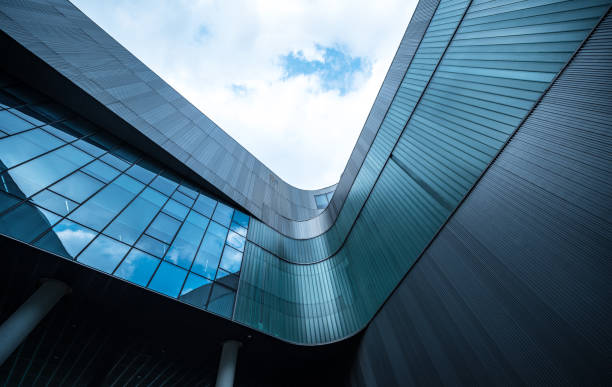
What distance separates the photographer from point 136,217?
38.8ft

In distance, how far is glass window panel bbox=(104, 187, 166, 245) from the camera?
1055 centimetres

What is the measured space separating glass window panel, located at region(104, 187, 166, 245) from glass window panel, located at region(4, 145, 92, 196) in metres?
2.83

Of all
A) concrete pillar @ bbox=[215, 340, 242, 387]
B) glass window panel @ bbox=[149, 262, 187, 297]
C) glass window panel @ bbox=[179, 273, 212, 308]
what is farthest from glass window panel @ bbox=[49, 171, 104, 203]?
concrete pillar @ bbox=[215, 340, 242, 387]

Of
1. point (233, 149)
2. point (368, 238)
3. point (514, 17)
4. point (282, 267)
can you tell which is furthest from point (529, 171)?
point (233, 149)

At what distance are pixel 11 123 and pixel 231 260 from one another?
38.4 feet

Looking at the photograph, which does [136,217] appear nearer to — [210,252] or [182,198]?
[182,198]

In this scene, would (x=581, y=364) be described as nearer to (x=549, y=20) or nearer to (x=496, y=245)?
(x=496, y=245)

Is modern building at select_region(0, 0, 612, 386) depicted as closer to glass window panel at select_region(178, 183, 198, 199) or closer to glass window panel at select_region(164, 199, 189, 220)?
glass window panel at select_region(164, 199, 189, 220)

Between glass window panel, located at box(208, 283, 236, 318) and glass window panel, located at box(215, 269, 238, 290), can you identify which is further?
glass window panel, located at box(215, 269, 238, 290)

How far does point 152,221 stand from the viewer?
12.4 m

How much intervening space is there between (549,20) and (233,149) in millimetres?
22504

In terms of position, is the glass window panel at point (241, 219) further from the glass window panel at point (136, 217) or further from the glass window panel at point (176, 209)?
the glass window panel at point (136, 217)

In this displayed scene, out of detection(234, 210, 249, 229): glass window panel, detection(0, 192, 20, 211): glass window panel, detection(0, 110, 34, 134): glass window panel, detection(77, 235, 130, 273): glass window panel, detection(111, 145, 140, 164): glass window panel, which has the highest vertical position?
detection(111, 145, 140, 164): glass window panel

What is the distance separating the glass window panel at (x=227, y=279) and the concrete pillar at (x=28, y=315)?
19.3ft
